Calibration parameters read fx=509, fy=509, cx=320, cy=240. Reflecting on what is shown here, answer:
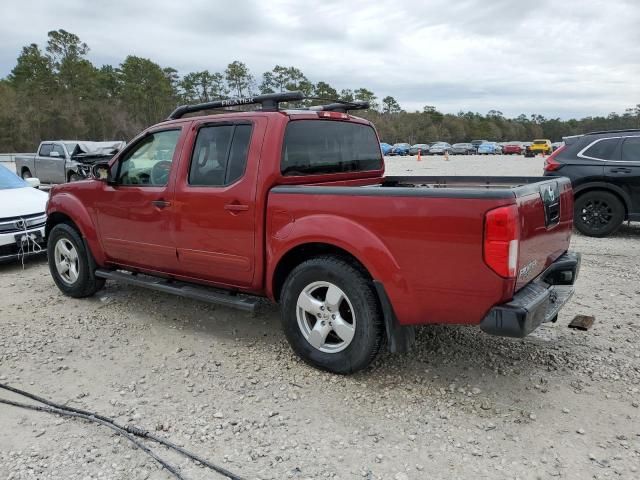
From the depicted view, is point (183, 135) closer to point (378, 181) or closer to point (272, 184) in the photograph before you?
point (272, 184)

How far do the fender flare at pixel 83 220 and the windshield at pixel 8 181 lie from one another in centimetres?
320

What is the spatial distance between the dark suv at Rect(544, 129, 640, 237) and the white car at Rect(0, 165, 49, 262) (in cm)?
822

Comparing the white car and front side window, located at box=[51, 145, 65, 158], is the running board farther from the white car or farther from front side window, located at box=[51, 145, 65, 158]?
front side window, located at box=[51, 145, 65, 158]

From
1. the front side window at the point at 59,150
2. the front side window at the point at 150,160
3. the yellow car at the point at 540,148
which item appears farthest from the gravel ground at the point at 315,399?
the yellow car at the point at 540,148

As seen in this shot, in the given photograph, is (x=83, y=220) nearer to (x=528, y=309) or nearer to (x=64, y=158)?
(x=528, y=309)

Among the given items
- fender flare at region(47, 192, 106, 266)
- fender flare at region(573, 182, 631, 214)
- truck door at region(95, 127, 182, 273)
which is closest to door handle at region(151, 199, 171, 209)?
truck door at region(95, 127, 182, 273)

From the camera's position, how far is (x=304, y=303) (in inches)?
142

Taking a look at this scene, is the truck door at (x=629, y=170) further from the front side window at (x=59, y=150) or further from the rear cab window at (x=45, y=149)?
the rear cab window at (x=45, y=149)

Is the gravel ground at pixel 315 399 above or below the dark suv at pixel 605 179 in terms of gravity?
below

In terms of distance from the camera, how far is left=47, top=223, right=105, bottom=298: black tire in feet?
17.4

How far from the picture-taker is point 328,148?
430 cm

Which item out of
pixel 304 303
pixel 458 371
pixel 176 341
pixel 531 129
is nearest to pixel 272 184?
pixel 304 303

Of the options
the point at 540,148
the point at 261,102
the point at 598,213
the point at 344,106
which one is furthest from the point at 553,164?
the point at 540,148

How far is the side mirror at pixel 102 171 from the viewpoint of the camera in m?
4.96
